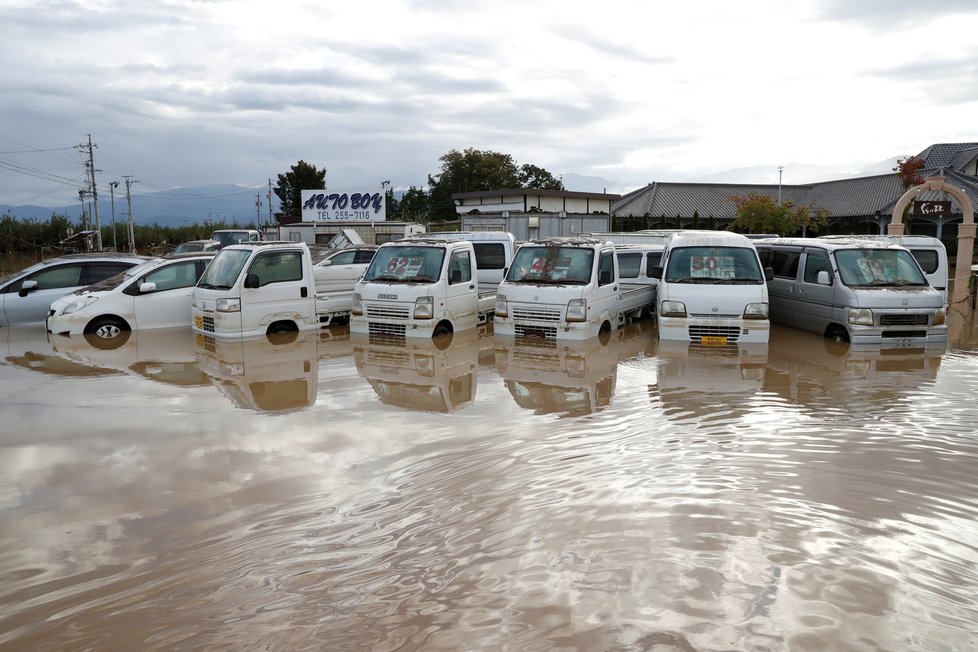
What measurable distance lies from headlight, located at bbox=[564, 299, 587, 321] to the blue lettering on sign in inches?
944

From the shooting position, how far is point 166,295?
1371cm

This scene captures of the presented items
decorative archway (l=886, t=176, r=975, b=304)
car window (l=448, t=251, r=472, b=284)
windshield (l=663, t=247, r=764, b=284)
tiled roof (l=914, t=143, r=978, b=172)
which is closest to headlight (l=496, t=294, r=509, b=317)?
car window (l=448, t=251, r=472, b=284)

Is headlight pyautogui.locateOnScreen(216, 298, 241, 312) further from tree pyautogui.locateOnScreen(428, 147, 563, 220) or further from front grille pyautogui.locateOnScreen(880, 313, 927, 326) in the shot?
tree pyautogui.locateOnScreen(428, 147, 563, 220)

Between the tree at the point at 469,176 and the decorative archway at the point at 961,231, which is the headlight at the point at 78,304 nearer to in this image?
the decorative archway at the point at 961,231

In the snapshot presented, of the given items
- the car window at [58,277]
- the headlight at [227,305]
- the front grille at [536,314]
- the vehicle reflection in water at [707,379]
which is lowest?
the vehicle reflection in water at [707,379]

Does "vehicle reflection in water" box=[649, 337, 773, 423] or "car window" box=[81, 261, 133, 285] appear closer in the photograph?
"vehicle reflection in water" box=[649, 337, 773, 423]

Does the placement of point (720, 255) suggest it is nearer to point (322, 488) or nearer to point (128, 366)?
point (322, 488)

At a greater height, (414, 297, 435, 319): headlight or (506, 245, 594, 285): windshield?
(506, 245, 594, 285): windshield

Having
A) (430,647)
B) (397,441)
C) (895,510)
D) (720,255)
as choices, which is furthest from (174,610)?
(720,255)

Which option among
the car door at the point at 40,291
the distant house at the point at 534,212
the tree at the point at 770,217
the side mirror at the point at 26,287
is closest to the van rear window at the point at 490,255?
the car door at the point at 40,291

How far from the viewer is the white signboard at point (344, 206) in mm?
34500

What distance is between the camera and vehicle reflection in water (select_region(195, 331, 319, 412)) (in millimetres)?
8641

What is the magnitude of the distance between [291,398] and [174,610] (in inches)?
193

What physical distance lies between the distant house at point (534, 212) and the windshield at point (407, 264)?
51.1 ft
